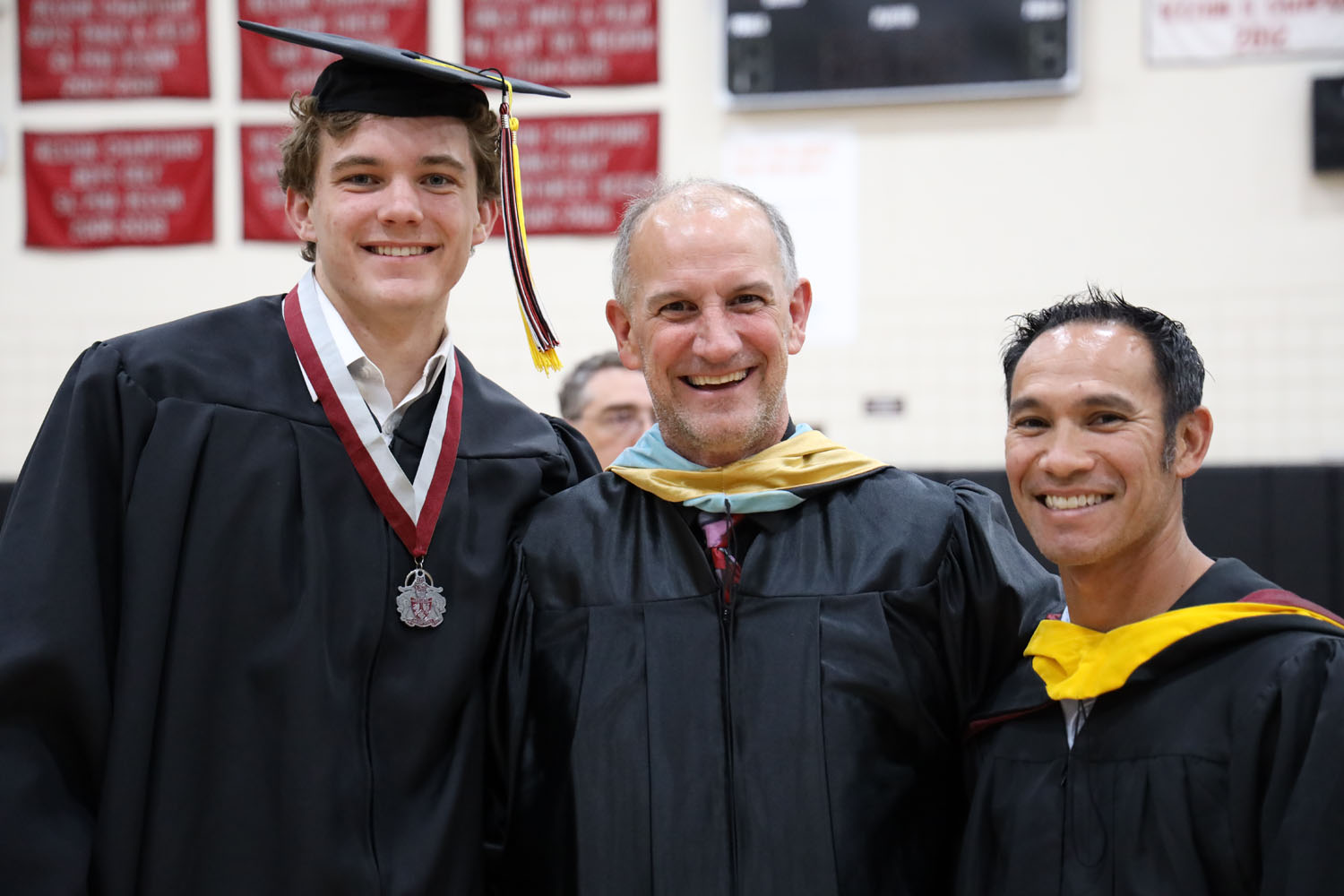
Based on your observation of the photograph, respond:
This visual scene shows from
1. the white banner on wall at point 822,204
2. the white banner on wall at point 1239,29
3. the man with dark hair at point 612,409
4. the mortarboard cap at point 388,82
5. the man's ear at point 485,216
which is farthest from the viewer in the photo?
the white banner on wall at point 822,204

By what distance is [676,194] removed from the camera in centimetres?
273

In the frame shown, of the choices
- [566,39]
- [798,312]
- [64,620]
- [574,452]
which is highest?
[566,39]

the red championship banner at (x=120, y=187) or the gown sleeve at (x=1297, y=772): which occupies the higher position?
the red championship banner at (x=120, y=187)

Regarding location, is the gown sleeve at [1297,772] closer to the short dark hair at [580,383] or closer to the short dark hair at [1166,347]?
the short dark hair at [1166,347]

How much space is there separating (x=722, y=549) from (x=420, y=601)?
61 cm

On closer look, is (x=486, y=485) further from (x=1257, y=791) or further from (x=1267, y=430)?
(x=1267, y=430)

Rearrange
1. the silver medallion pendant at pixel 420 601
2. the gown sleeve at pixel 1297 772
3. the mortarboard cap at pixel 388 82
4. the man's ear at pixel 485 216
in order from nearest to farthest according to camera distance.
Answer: the gown sleeve at pixel 1297 772
the silver medallion pendant at pixel 420 601
the mortarboard cap at pixel 388 82
the man's ear at pixel 485 216

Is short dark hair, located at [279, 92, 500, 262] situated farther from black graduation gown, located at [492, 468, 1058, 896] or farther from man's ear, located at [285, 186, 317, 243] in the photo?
black graduation gown, located at [492, 468, 1058, 896]

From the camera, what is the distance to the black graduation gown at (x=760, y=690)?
241 cm

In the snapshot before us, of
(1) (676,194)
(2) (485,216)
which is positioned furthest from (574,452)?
(1) (676,194)

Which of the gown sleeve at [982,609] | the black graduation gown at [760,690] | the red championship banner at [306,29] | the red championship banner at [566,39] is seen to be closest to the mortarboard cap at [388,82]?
the black graduation gown at [760,690]

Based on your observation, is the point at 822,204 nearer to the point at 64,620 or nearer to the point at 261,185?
the point at 261,185

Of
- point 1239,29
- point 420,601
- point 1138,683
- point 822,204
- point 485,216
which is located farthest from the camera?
point 822,204

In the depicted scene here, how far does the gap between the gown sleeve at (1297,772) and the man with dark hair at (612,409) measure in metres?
3.32
